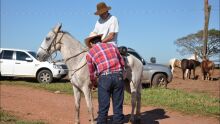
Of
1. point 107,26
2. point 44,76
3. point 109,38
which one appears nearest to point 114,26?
point 107,26

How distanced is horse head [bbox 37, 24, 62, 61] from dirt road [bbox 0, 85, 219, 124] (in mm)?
1680

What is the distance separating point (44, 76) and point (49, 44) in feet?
39.5

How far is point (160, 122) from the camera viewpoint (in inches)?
401

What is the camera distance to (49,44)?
9031 millimetres

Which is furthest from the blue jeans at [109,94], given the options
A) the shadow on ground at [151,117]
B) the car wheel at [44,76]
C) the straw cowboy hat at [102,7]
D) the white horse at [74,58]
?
the car wheel at [44,76]

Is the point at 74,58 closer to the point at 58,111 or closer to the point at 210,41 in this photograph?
the point at 58,111

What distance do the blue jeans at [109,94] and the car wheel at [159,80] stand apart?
12.7m

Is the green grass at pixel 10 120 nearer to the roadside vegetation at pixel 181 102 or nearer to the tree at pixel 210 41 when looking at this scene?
the roadside vegetation at pixel 181 102

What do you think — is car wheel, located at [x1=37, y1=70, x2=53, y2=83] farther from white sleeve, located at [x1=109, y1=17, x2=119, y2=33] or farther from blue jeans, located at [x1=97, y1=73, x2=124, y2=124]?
blue jeans, located at [x1=97, y1=73, x2=124, y2=124]

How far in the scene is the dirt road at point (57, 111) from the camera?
1032 cm

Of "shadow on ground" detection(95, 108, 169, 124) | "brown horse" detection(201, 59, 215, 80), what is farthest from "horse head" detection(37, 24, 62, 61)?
"brown horse" detection(201, 59, 215, 80)

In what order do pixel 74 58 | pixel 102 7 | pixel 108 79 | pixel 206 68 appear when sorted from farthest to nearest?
pixel 206 68 < pixel 74 58 < pixel 102 7 < pixel 108 79

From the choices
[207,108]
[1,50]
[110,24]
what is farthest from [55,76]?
[110,24]

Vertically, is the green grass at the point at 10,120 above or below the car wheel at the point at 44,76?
below
